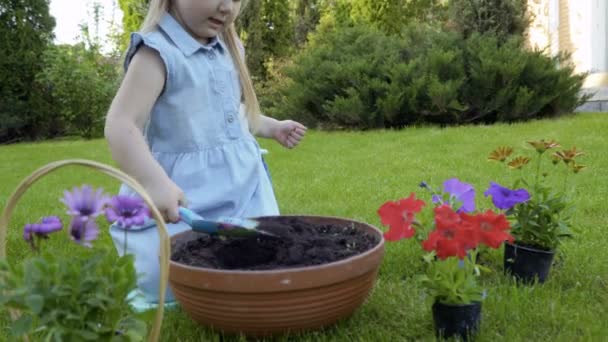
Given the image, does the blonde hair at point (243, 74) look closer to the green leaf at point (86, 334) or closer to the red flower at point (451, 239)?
the red flower at point (451, 239)

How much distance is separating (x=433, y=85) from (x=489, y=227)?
5.37 metres

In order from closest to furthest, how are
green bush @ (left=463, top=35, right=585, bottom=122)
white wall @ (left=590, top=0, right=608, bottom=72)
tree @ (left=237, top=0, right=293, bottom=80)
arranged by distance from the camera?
green bush @ (left=463, top=35, right=585, bottom=122) → white wall @ (left=590, top=0, right=608, bottom=72) → tree @ (left=237, top=0, right=293, bottom=80)

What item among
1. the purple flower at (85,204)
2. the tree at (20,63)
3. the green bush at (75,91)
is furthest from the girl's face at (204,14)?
the tree at (20,63)

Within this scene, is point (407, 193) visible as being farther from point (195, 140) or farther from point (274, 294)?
point (274, 294)

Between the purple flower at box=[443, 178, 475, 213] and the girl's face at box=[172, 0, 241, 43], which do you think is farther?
the girl's face at box=[172, 0, 241, 43]

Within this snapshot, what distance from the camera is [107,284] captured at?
1106 mm

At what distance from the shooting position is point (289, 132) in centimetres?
227

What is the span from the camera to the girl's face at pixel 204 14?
6.39 feet

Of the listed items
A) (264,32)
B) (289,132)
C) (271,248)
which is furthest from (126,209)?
(264,32)

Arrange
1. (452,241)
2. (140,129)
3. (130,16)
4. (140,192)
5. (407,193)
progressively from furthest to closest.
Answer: (130,16)
(407,193)
(140,129)
(452,241)
(140,192)

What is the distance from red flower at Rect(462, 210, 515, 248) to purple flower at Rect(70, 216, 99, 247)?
0.82m

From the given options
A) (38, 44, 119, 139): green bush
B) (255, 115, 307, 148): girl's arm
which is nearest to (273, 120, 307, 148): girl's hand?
(255, 115, 307, 148): girl's arm

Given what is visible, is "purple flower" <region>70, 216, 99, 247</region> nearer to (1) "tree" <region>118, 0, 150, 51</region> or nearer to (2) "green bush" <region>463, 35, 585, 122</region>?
(2) "green bush" <region>463, 35, 585, 122</region>

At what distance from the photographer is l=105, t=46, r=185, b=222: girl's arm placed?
160cm
